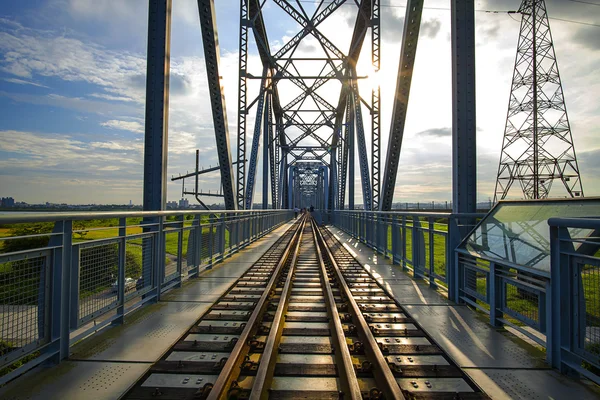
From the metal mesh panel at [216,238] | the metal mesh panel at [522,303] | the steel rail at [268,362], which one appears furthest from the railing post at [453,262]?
the metal mesh panel at [216,238]

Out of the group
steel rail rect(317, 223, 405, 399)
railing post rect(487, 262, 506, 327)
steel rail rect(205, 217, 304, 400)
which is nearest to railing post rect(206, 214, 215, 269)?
steel rail rect(205, 217, 304, 400)

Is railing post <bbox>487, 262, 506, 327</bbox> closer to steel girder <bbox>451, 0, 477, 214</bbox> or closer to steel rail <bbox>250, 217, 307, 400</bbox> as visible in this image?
steel girder <bbox>451, 0, 477, 214</bbox>

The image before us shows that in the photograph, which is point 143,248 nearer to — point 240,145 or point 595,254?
point 595,254

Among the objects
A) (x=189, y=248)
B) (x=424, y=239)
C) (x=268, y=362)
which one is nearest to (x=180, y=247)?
(x=189, y=248)

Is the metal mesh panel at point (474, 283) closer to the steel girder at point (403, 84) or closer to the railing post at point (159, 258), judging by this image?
the railing post at point (159, 258)

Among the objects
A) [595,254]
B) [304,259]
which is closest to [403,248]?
[304,259]

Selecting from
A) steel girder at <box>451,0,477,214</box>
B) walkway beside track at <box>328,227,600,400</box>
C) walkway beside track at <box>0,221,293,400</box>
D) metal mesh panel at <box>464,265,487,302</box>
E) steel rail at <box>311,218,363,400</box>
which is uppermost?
steel girder at <box>451,0,477,214</box>

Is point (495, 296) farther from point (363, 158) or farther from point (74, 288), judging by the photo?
point (363, 158)

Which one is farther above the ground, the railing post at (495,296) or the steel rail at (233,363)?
the railing post at (495,296)
